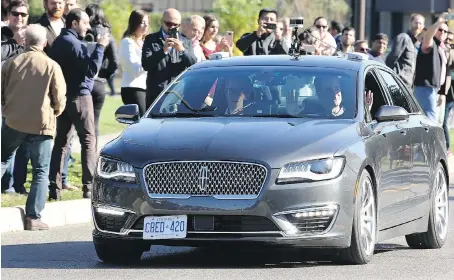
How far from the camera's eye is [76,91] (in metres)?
14.1

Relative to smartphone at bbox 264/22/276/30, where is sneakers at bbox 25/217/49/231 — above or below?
below

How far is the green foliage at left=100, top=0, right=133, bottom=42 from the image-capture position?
61.9 metres

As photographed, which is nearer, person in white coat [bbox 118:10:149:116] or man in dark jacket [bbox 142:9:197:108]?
man in dark jacket [bbox 142:9:197:108]

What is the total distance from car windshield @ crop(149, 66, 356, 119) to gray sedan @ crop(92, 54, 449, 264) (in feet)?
0.03

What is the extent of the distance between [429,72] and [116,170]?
37.8 feet

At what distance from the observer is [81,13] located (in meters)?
13.9

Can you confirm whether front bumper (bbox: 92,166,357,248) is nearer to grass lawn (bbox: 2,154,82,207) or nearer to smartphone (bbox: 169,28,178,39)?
grass lawn (bbox: 2,154,82,207)

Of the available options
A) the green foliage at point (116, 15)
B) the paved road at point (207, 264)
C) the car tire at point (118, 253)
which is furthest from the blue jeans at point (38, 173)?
the green foliage at point (116, 15)

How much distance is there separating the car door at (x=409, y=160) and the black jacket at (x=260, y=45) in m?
5.35

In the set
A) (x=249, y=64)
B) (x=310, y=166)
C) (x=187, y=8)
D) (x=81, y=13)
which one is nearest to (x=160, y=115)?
(x=249, y=64)

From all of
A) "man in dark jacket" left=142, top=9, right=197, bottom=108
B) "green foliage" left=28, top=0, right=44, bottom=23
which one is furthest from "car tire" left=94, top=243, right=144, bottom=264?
"green foliage" left=28, top=0, right=44, bottom=23

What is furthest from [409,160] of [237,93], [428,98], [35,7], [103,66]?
[35,7]

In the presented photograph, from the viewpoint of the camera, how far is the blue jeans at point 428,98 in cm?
2003

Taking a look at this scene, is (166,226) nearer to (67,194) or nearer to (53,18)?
(67,194)
